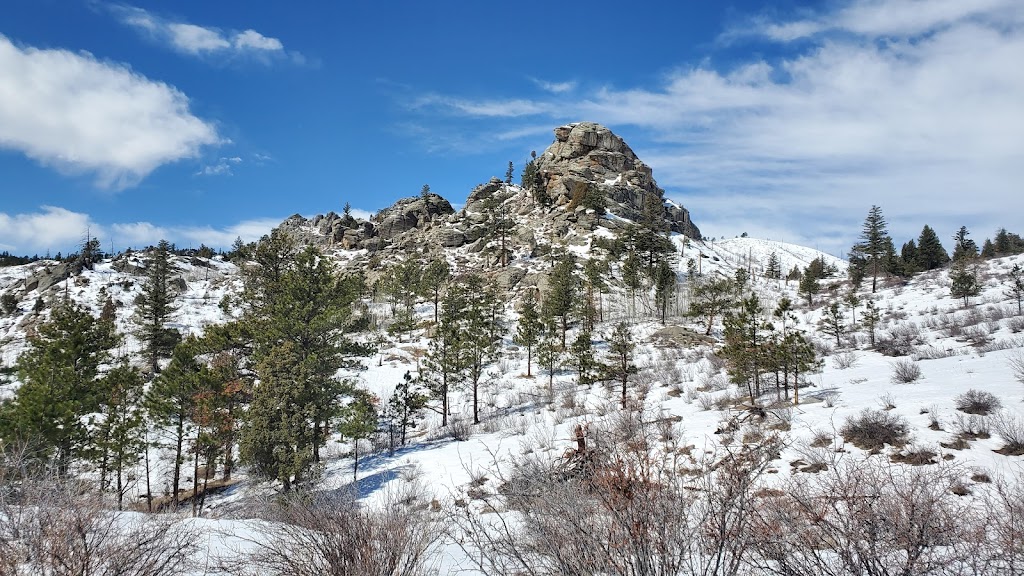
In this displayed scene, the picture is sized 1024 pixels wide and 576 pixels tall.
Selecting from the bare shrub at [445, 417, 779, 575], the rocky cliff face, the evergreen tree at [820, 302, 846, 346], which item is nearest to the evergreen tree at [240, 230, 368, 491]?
the bare shrub at [445, 417, 779, 575]

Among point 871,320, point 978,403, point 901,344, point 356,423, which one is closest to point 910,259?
point 871,320

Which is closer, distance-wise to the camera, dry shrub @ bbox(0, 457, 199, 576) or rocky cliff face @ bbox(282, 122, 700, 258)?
dry shrub @ bbox(0, 457, 199, 576)

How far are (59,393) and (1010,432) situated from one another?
29855mm

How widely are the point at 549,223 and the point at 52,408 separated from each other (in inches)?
3051

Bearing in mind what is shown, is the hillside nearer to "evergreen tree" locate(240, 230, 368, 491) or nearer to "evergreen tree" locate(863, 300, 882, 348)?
"evergreen tree" locate(863, 300, 882, 348)

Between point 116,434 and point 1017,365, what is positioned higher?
point 1017,365

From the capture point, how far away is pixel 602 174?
334 ft

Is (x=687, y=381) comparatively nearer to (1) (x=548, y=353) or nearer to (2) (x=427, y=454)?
(1) (x=548, y=353)

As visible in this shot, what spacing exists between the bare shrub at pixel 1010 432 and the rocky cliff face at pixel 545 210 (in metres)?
69.8

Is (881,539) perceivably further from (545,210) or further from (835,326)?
A: (545,210)

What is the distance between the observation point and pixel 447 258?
81.8 m

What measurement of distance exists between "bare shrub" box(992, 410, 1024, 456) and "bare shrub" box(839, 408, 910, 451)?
1.47m

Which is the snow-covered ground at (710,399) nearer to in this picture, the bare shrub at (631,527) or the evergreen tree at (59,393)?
the bare shrub at (631,527)

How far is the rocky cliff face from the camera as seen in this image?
286 feet
